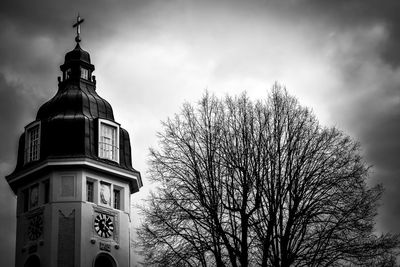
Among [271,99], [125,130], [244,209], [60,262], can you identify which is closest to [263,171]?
[244,209]

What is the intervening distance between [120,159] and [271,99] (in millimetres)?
16460

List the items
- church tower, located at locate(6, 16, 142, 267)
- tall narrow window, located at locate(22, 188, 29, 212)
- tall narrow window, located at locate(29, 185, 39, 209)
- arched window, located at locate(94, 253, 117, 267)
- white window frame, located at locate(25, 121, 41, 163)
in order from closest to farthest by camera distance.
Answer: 1. church tower, located at locate(6, 16, 142, 267)
2. arched window, located at locate(94, 253, 117, 267)
3. tall narrow window, located at locate(29, 185, 39, 209)
4. tall narrow window, located at locate(22, 188, 29, 212)
5. white window frame, located at locate(25, 121, 41, 163)

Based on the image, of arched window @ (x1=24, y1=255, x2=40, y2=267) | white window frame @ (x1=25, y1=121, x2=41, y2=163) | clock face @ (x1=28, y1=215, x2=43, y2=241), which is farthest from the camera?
white window frame @ (x1=25, y1=121, x2=41, y2=163)

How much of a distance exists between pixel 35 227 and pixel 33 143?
5.94 metres

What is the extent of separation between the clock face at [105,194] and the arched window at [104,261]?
3.49m

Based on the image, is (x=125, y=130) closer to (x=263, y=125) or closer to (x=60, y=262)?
(x=60, y=262)

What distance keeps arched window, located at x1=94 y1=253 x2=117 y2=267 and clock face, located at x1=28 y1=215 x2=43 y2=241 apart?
12.7 ft

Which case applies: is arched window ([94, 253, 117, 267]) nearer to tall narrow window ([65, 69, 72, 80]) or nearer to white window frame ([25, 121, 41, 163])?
white window frame ([25, 121, 41, 163])

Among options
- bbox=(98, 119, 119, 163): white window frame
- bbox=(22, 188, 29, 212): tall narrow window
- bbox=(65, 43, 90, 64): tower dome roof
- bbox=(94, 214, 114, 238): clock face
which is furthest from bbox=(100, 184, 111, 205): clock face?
bbox=(65, 43, 90, 64): tower dome roof

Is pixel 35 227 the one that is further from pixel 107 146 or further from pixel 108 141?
pixel 108 141

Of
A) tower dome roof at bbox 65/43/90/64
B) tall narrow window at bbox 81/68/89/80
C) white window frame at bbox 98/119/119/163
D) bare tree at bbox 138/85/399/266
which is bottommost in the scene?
bare tree at bbox 138/85/399/266

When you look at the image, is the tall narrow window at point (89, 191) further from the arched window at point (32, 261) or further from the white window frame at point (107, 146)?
the arched window at point (32, 261)

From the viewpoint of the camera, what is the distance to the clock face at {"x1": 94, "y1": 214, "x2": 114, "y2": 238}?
45.0 meters

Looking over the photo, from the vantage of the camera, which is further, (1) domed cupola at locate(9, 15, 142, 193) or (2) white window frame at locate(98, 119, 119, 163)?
(2) white window frame at locate(98, 119, 119, 163)
